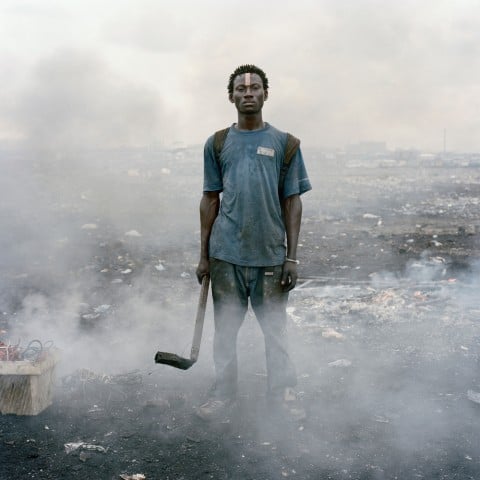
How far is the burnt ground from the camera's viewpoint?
2.73m

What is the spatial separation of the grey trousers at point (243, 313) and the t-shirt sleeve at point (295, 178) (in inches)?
16.3

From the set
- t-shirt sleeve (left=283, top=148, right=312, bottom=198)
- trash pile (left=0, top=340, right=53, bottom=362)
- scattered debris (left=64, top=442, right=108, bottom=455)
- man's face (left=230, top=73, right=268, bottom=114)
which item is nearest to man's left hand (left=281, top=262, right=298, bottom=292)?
t-shirt sleeve (left=283, top=148, right=312, bottom=198)

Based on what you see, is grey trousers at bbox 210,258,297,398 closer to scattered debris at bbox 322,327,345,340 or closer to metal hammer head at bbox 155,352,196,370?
metal hammer head at bbox 155,352,196,370

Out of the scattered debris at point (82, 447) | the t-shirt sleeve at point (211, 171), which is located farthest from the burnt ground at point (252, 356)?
the t-shirt sleeve at point (211, 171)

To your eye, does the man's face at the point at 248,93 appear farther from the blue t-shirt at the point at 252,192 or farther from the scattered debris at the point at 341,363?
the scattered debris at the point at 341,363

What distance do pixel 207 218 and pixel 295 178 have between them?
1.77 ft

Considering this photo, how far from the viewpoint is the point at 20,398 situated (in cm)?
312

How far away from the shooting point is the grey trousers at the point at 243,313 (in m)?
3.01

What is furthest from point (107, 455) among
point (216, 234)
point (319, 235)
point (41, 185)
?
point (41, 185)

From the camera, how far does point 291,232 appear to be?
3020 millimetres

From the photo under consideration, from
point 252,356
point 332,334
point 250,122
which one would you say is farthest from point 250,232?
point 332,334

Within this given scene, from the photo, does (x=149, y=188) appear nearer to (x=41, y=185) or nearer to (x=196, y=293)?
(x=41, y=185)

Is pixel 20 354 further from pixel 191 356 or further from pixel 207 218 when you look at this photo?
pixel 207 218

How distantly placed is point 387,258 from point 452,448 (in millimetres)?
4451
